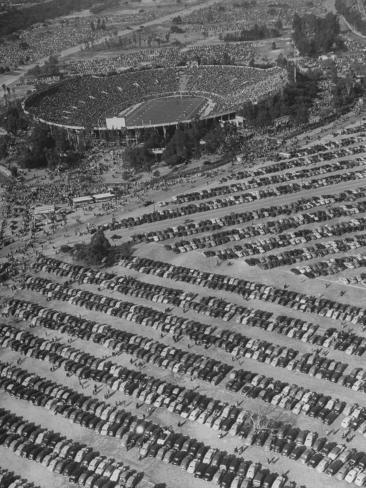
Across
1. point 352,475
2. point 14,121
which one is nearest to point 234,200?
point 352,475

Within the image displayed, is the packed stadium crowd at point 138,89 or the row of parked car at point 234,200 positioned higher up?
the packed stadium crowd at point 138,89

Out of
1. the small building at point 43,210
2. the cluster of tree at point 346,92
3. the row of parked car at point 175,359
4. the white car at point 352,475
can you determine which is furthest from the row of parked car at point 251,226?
the cluster of tree at point 346,92

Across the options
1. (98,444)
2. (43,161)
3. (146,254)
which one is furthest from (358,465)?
(43,161)

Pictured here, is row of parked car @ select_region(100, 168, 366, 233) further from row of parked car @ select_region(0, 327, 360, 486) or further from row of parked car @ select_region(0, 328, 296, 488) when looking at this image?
row of parked car @ select_region(0, 328, 296, 488)

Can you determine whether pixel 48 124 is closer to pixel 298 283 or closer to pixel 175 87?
pixel 175 87

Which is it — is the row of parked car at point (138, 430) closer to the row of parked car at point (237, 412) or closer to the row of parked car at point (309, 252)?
the row of parked car at point (237, 412)
